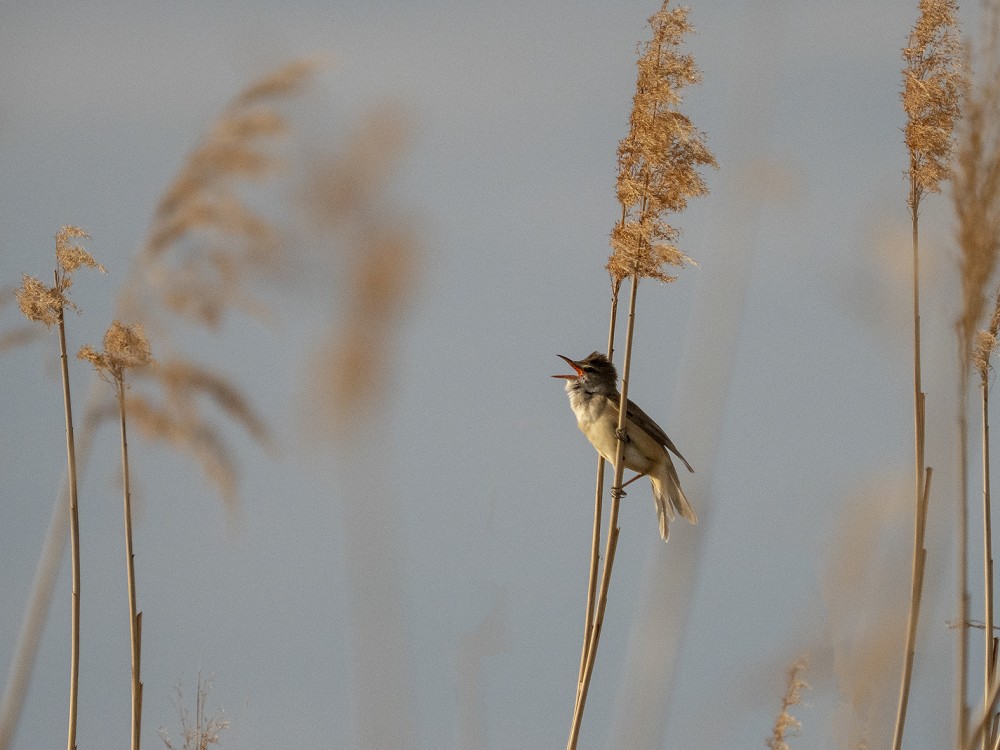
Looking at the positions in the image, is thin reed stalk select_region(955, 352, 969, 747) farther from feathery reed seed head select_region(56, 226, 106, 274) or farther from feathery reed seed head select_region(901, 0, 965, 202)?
feathery reed seed head select_region(56, 226, 106, 274)

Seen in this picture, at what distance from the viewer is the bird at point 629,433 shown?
526 centimetres

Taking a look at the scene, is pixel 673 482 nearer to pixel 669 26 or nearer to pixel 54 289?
pixel 669 26

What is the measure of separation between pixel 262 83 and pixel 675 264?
1.36 m

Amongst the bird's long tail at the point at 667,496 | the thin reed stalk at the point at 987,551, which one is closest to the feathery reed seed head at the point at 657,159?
the thin reed stalk at the point at 987,551

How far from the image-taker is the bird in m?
5.26

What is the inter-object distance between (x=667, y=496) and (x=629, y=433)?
32 cm

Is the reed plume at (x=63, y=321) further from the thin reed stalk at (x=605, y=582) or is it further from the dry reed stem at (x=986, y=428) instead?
the dry reed stem at (x=986, y=428)

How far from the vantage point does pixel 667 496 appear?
17.4 ft

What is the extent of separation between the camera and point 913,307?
10.1 feet

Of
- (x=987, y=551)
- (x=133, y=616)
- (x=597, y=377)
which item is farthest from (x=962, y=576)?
(x=597, y=377)

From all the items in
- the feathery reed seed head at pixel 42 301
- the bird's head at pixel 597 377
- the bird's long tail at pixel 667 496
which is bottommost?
the bird's long tail at pixel 667 496

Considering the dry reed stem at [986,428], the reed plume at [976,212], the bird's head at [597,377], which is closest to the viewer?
the reed plume at [976,212]

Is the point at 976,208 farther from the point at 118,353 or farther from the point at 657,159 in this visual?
the point at 118,353

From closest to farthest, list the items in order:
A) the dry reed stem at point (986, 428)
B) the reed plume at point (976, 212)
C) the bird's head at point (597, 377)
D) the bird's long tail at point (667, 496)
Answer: the reed plume at point (976, 212) < the dry reed stem at point (986, 428) < the bird's long tail at point (667, 496) < the bird's head at point (597, 377)
